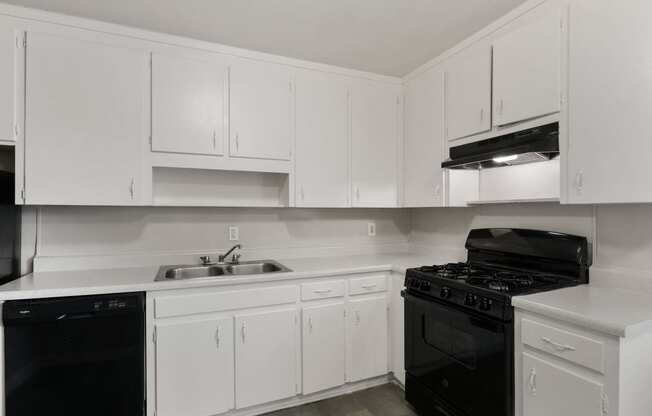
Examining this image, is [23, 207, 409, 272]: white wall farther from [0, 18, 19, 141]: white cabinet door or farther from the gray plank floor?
the gray plank floor

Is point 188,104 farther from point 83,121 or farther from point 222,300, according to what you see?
point 222,300

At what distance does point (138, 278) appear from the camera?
1996 millimetres

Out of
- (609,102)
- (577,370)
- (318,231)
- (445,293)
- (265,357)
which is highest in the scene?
(609,102)

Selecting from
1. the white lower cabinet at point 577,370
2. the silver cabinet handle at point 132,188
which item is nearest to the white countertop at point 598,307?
the white lower cabinet at point 577,370

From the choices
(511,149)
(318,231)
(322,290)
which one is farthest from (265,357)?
(511,149)

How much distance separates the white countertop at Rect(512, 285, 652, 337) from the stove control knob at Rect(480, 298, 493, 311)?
0.38ft

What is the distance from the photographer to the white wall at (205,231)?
88.8 inches

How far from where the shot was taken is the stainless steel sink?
2.34 meters

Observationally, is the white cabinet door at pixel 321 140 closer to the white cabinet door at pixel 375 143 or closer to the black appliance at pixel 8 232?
the white cabinet door at pixel 375 143

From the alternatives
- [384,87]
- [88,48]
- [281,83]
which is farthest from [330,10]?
[88,48]

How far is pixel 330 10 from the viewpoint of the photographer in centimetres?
192

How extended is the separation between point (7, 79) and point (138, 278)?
132 cm

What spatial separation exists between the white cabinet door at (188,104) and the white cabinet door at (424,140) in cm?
151

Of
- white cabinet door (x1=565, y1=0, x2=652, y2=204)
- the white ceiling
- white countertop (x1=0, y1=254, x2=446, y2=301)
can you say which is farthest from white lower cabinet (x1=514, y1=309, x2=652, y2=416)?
the white ceiling
